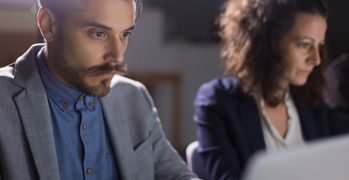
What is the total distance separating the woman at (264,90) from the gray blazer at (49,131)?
26cm

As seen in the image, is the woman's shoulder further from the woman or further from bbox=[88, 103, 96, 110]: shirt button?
bbox=[88, 103, 96, 110]: shirt button

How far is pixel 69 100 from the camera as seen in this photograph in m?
1.16

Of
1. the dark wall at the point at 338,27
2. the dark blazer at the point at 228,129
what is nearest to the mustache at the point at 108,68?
the dark blazer at the point at 228,129

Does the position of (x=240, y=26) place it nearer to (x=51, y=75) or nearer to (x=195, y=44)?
(x=51, y=75)

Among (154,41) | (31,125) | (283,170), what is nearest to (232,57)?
(31,125)

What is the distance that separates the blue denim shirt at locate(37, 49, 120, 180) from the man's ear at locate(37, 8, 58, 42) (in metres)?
0.06

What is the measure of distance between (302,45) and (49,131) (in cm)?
88

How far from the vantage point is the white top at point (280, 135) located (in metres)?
1.65

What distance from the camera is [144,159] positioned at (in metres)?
1.28

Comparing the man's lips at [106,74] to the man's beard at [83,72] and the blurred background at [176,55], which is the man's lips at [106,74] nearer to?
the man's beard at [83,72]

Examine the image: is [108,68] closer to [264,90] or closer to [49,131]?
[49,131]

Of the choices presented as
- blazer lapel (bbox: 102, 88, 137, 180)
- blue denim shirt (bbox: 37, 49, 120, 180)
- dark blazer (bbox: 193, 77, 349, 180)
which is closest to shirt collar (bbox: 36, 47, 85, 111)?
blue denim shirt (bbox: 37, 49, 120, 180)

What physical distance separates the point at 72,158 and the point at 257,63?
2.65 ft

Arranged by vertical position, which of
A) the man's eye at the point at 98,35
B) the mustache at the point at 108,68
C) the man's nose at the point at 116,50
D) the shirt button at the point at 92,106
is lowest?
the shirt button at the point at 92,106
